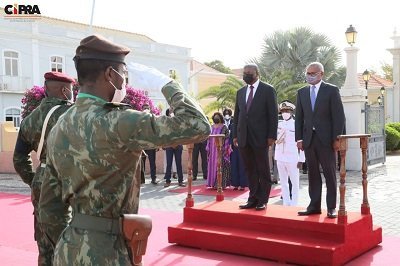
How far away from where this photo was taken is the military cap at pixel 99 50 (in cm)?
203

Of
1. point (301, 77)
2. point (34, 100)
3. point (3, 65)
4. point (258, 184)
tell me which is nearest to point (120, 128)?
point (258, 184)

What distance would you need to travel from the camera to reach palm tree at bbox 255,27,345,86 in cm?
2367

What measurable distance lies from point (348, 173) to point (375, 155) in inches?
82.0

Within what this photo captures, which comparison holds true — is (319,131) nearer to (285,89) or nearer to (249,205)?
(249,205)

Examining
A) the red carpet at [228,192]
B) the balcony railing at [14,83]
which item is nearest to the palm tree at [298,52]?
the balcony railing at [14,83]

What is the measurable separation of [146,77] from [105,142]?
1.24 feet

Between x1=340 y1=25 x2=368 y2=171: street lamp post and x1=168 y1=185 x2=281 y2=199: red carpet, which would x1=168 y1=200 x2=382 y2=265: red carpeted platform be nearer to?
x1=168 y1=185 x2=281 y2=199: red carpet

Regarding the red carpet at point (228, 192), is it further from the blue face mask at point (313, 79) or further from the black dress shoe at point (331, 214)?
the blue face mask at point (313, 79)

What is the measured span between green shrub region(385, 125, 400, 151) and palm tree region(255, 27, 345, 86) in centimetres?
340

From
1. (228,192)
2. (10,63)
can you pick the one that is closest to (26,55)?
(10,63)

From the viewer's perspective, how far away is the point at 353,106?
13.1 m

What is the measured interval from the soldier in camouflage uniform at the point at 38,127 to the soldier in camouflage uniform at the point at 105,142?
4.80ft

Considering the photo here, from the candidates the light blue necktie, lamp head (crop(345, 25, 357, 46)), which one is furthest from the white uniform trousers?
lamp head (crop(345, 25, 357, 46))

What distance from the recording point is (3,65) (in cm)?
2372
